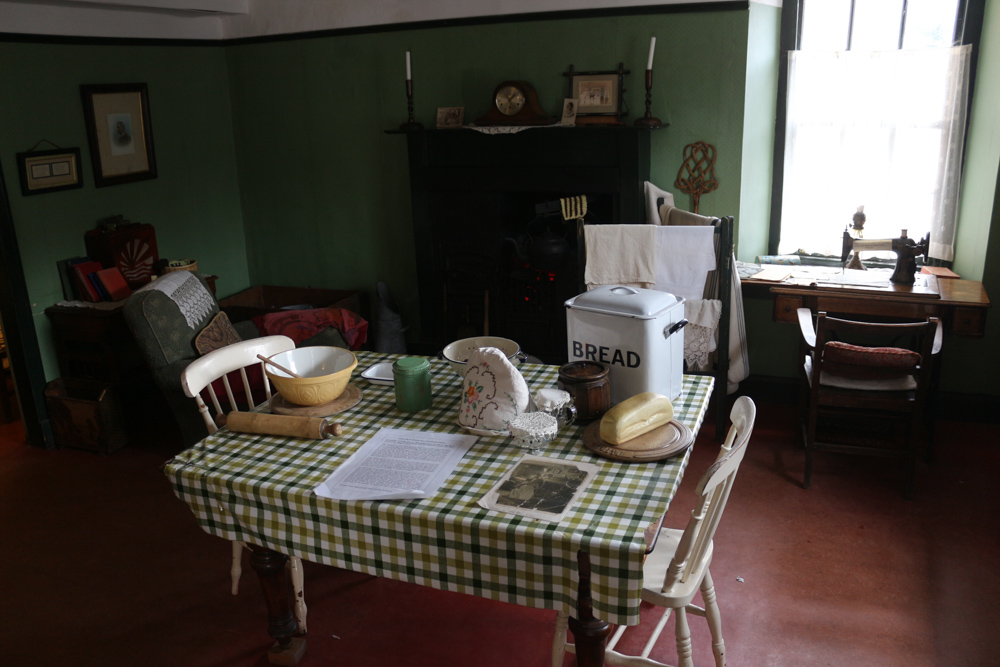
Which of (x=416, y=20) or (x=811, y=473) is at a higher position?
(x=416, y=20)

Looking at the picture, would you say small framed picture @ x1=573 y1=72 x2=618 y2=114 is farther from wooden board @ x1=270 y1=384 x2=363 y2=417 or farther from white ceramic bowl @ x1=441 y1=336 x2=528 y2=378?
wooden board @ x1=270 y1=384 x2=363 y2=417

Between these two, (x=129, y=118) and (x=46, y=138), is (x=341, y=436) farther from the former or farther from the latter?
(x=129, y=118)

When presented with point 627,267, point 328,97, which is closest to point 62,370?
point 328,97

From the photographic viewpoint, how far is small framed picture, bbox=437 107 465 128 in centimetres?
449

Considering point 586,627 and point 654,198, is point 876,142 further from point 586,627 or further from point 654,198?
point 586,627

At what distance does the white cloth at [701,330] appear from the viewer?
12.1ft

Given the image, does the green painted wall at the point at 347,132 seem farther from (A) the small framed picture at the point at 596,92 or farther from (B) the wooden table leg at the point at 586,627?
(B) the wooden table leg at the point at 586,627

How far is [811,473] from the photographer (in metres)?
3.51

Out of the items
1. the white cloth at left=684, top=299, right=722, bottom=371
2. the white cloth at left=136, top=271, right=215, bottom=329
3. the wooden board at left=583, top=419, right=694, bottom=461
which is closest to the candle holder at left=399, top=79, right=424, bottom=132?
the white cloth at left=136, top=271, right=215, bottom=329

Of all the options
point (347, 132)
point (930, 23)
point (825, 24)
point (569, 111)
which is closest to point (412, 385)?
point (569, 111)

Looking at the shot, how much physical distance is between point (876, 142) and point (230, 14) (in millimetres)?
3829

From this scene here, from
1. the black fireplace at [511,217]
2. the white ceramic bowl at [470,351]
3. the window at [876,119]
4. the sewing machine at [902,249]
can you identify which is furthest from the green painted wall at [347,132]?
the white ceramic bowl at [470,351]

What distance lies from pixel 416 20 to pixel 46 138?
2.02 metres

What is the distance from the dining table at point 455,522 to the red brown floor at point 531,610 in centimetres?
50
